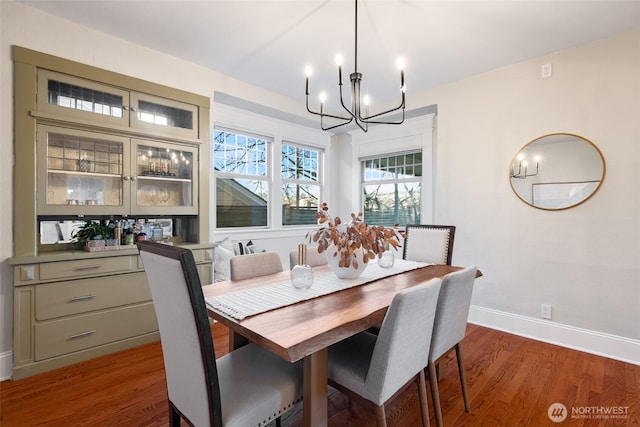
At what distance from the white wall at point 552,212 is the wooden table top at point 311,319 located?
5.96 feet

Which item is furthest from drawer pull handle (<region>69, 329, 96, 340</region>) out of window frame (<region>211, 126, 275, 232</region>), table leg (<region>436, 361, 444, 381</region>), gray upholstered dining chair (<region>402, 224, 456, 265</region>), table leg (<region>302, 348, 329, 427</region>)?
gray upholstered dining chair (<region>402, 224, 456, 265</region>)

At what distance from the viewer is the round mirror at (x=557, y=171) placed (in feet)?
8.56

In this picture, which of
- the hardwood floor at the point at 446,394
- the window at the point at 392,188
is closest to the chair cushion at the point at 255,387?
the hardwood floor at the point at 446,394

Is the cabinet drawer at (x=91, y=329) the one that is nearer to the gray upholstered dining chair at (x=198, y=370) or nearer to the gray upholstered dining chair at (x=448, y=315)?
the gray upholstered dining chair at (x=198, y=370)

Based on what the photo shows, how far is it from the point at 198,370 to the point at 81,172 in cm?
218

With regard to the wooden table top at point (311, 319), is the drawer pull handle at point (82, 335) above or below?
below

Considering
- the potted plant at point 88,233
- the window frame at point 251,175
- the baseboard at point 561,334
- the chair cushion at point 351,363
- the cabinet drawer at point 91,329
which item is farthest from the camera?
the window frame at point 251,175

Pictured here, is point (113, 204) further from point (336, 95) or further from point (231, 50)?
point (336, 95)

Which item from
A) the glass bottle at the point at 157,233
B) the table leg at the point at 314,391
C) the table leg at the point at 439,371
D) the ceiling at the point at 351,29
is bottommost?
the table leg at the point at 439,371

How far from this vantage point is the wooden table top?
3.51 feet

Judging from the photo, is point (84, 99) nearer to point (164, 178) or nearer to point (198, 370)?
point (164, 178)

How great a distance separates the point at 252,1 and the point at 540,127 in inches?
107

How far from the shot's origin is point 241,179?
393 centimetres

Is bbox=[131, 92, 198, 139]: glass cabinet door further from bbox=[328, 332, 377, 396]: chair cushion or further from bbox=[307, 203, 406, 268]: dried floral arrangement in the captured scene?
bbox=[328, 332, 377, 396]: chair cushion
